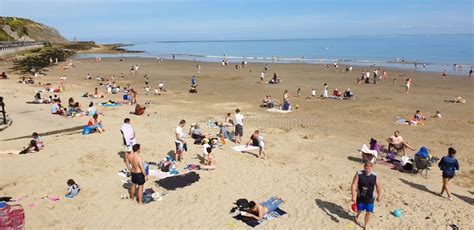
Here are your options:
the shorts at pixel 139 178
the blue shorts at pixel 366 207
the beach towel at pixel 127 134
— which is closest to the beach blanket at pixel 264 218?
the blue shorts at pixel 366 207

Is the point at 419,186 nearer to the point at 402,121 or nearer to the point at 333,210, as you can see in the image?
the point at 333,210

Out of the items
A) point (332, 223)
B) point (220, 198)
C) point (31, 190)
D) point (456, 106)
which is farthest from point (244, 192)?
point (456, 106)

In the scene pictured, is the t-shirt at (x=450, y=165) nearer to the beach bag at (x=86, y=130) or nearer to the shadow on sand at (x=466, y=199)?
the shadow on sand at (x=466, y=199)

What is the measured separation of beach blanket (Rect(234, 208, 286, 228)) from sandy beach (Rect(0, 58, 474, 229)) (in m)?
0.18

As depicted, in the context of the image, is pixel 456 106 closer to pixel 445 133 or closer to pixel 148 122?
pixel 445 133

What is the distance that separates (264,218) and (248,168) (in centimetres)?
339

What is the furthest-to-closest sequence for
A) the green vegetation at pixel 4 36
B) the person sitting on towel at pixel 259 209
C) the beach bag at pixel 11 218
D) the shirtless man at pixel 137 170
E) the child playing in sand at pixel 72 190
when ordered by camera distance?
the green vegetation at pixel 4 36 < the child playing in sand at pixel 72 190 < the shirtless man at pixel 137 170 < the person sitting on towel at pixel 259 209 < the beach bag at pixel 11 218

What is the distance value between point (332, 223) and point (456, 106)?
18.6m

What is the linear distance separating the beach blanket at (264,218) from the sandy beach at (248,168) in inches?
6.9

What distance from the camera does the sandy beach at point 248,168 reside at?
28.4 ft

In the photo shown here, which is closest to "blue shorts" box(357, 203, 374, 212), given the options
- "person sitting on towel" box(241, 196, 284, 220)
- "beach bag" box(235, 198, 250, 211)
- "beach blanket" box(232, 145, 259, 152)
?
"person sitting on towel" box(241, 196, 284, 220)

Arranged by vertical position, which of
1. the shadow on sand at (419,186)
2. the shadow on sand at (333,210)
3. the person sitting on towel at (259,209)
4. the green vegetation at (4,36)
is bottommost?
the shadow on sand at (419,186)

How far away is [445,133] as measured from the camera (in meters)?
16.7

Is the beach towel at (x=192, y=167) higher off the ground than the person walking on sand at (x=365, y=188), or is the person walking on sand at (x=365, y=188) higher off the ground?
the person walking on sand at (x=365, y=188)
